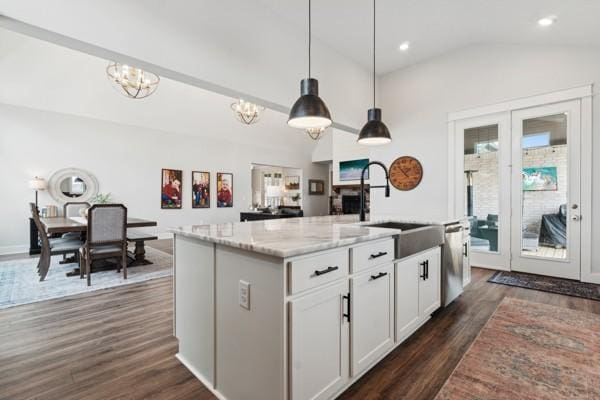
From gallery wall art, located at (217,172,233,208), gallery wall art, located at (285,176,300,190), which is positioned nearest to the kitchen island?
gallery wall art, located at (217,172,233,208)

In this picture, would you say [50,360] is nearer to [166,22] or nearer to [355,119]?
[166,22]

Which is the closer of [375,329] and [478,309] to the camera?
[375,329]

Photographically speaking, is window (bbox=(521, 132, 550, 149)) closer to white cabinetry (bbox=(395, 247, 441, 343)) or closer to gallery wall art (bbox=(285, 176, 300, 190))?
white cabinetry (bbox=(395, 247, 441, 343))

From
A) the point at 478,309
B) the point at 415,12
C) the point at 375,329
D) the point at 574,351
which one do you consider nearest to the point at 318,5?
the point at 415,12

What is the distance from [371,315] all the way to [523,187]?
Answer: 3.81 m

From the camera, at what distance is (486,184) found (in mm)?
4488

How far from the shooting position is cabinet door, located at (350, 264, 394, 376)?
1635mm

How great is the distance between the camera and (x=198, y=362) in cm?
180

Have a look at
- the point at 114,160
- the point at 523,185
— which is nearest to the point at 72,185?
the point at 114,160

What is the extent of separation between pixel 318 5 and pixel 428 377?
3947 mm

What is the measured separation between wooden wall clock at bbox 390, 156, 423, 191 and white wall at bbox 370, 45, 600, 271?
0.10 meters

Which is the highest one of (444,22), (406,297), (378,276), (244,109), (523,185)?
(444,22)

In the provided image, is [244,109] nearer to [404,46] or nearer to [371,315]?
[404,46]

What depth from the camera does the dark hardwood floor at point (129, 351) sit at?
1682mm
